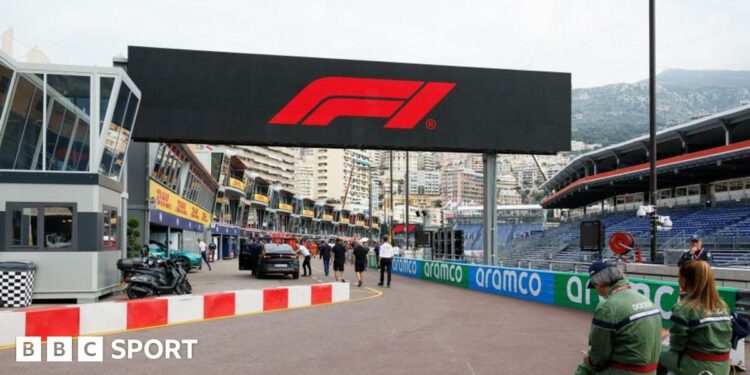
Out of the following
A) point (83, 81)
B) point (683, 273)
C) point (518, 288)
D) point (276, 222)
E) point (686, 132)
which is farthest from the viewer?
point (276, 222)

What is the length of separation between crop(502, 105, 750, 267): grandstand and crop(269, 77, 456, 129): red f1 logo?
22.7 ft

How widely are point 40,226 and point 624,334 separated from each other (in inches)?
596

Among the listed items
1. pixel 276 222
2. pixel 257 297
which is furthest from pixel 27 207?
pixel 276 222

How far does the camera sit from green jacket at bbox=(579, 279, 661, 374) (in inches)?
159

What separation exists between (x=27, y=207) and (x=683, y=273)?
15159 millimetres

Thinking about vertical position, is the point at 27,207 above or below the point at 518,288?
above

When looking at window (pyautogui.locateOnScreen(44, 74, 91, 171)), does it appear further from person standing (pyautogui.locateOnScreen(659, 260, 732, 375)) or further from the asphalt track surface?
person standing (pyautogui.locateOnScreen(659, 260, 732, 375))

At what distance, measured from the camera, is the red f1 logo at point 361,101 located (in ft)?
77.7

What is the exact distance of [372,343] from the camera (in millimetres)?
10273

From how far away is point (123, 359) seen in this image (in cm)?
885

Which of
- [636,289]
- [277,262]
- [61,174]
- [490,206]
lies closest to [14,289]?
[61,174]

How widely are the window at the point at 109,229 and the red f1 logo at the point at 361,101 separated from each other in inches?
278

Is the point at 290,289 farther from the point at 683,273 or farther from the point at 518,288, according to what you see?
the point at 683,273

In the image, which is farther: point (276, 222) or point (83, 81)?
point (276, 222)
